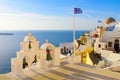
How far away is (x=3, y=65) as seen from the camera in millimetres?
55188

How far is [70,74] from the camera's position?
42.1 feet

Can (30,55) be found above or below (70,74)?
above

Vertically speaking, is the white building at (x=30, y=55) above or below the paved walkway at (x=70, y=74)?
above

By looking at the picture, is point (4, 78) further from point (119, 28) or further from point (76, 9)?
point (119, 28)

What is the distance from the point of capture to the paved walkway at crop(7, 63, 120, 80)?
1213 centimetres

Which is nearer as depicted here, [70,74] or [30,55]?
[70,74]

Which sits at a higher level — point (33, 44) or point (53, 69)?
point (33, 44)

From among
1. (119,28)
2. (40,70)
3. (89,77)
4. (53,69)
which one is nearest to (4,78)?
(40,70)

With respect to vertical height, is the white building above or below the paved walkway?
above

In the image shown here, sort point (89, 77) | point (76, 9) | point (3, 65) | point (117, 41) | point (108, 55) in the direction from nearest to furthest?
1. point (89, 77)
2. point (76, 9)
3. point (108, 55)
4. point (117, 41)
5. point (3, 65)

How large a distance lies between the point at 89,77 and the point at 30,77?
3579 millimetres

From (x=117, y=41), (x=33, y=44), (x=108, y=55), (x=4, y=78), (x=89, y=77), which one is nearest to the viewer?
(x=4, y=78)

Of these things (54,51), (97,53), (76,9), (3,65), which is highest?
(76,9)

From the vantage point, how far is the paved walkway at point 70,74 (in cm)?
1213
